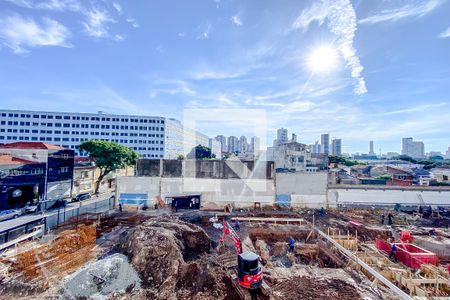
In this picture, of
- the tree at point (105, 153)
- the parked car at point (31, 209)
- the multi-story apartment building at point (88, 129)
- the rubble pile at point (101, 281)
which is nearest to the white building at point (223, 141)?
the multi-story apartment building at point (88, 129)

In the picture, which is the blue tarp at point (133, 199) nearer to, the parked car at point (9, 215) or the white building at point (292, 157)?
the parked car at point (9, 215)

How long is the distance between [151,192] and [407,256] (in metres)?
21.7

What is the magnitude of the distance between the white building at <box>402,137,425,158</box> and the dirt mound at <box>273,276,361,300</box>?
16709 centimetres

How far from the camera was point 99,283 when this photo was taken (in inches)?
360

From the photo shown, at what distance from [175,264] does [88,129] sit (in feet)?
207

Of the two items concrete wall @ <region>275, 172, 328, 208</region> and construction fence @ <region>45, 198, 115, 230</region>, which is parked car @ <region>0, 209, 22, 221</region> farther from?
concrete wall @ <region>275, 172, 328, 208</region>

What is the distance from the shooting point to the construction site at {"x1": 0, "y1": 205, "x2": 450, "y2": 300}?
8.84m

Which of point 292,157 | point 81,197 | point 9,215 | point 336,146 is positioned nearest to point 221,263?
point 9,215

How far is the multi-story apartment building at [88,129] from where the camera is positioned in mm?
56312

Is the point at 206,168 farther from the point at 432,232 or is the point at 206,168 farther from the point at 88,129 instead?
the point at 88,129

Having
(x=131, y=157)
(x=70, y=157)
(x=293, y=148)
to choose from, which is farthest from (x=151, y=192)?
(x=293, y=148)

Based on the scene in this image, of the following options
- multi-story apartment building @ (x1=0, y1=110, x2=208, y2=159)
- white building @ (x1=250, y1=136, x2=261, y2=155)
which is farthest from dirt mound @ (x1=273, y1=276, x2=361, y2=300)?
multi-story apartment building @ (x1=0, y1=110, x2=208, y2=159)

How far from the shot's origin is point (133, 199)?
2369cm

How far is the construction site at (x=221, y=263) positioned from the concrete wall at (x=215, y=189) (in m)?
5.95
